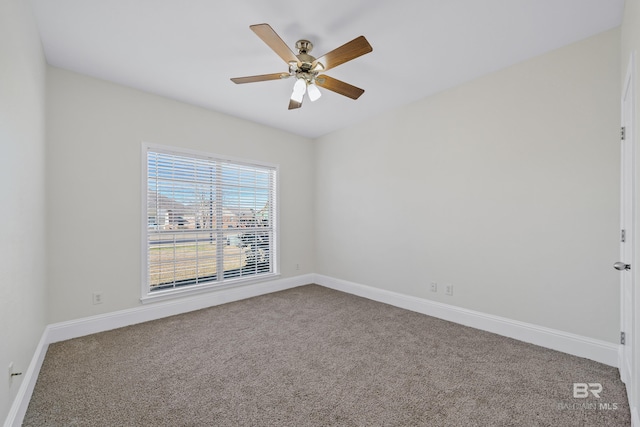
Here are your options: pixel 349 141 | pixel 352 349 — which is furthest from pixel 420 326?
pixel 349 141

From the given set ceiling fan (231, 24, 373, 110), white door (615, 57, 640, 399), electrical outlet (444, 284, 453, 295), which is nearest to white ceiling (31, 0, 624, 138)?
ceiling fan (231, 24, 373, 110)

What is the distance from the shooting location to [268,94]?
11.1ft

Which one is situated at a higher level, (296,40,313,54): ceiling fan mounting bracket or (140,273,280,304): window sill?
(296,40,313,54): ceiling fan mounting bracket

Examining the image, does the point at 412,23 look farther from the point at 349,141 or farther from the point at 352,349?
the point at 352,349

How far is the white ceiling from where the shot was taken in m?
2.02

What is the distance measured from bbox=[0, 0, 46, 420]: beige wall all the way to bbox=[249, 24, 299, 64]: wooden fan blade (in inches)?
51.6

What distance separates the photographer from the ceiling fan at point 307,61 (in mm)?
1942

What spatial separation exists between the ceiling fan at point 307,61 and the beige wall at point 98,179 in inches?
63.5

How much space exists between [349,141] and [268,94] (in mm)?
1614

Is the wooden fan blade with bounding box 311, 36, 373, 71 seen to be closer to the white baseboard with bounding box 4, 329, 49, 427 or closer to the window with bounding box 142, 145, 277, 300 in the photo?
the window with bounding box 142, 145, 277, 300

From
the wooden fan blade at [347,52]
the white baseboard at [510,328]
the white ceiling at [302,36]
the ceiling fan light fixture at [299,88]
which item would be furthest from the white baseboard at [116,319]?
the wooden fan blade at [347,52]

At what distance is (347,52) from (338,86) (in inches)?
21.0

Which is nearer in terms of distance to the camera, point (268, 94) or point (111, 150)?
point (111, 150)

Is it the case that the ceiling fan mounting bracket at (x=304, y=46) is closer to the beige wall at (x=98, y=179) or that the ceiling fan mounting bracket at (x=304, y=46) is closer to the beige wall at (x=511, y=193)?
the beige wall at (x=511, y=193)
